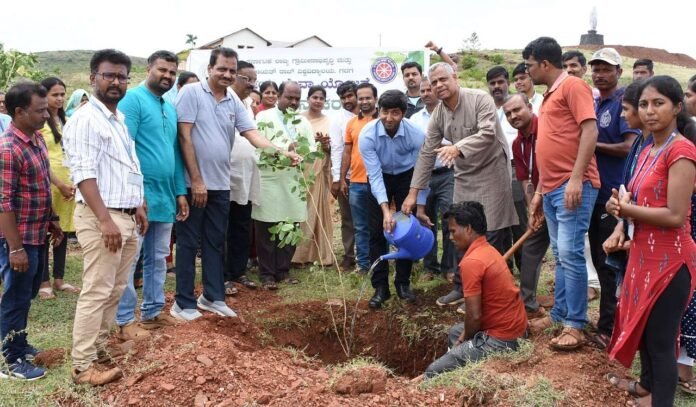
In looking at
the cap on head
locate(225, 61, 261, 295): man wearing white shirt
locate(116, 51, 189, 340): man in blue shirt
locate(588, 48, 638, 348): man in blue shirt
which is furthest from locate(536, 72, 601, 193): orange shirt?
locate(225, 61, 261, 295): man wearing white shirt

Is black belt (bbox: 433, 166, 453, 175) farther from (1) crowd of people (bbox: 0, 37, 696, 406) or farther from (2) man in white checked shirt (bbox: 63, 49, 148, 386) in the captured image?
(2) man in white checked shirt (bbox: 63, 49, 148, 386)

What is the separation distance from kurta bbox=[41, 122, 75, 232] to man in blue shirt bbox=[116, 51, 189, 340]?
1.78 metres

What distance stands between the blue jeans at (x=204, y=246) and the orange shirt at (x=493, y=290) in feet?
6.57

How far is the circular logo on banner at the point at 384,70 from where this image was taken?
9984 millimetres

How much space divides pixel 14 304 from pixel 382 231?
2892 millimetres

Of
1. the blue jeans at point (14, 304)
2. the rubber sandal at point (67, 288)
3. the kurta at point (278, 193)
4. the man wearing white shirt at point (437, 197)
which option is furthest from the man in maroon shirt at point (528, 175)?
the rubber sandal at point (67, 288)

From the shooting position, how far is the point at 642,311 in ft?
9.97

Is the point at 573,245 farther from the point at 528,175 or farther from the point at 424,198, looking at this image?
the point at 424,198

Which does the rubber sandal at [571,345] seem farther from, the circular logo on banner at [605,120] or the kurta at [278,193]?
the kurta at [278,193]

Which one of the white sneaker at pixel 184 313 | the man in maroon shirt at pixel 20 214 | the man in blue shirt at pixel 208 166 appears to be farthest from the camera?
the white sneaker at pixel 184 313

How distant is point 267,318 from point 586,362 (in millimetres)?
2516

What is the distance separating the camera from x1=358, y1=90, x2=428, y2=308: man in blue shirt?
5160 millimetres

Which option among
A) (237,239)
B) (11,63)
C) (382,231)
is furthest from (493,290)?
(11,63)

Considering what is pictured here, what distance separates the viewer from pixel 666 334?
3.02 meters
